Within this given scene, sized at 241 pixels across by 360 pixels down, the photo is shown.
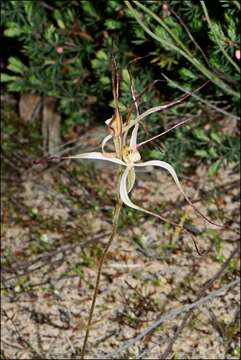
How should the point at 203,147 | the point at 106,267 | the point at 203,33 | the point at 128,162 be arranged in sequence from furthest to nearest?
the point at 203,147, the point at 106,267, the point at 203,33, the point at 128,162

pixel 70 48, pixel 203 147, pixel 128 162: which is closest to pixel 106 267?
pixel 203 147

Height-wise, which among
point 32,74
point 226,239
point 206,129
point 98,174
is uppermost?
point 32,74

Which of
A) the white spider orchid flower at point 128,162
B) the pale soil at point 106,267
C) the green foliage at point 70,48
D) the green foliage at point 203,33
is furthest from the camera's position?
the green foliage at point 70,48

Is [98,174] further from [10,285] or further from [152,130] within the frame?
[10,285]

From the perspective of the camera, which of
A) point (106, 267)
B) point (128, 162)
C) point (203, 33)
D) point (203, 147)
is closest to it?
point (128, 162)

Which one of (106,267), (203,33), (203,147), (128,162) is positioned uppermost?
(203,33)

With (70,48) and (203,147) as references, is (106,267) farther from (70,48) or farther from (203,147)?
(70,48)

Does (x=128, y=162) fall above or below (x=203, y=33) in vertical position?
below

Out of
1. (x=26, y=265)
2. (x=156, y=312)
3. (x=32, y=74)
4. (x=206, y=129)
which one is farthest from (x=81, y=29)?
(x=156, y=312)

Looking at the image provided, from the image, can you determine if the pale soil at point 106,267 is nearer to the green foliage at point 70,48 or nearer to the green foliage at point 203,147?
the green foliage at point 203,147

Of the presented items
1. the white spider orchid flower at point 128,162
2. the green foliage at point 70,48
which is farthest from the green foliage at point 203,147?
the white spider orchid flower at point 128,162

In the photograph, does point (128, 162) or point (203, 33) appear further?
point (203, 33)
